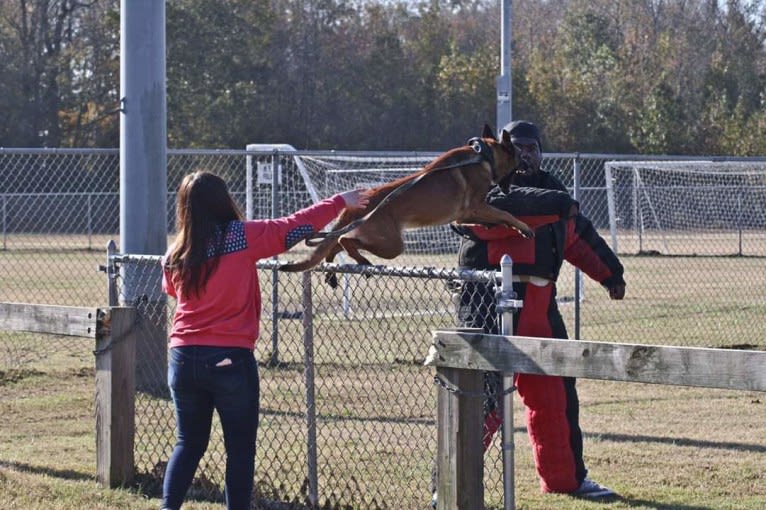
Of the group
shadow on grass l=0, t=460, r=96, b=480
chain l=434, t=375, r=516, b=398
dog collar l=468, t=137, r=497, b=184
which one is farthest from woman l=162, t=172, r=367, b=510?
shadow on grass l=0, t=460, r=96, b=480

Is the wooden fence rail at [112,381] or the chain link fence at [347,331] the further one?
the chain link fence at [347,331]

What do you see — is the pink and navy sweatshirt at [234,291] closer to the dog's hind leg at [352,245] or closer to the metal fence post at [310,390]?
the dog's hind leg at [352,245]

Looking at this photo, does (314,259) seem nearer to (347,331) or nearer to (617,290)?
(617,290)

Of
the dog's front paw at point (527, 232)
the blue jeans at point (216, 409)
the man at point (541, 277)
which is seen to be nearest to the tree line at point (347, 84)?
the man at point (541, 277)

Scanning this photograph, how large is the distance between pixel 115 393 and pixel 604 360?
3.00 meters

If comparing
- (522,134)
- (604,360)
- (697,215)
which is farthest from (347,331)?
(697,215)

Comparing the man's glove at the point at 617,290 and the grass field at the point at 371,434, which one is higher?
the man's glove at the point at 617,290

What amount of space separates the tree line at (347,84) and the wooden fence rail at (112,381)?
34869 mm

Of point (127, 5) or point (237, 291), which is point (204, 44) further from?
point (237, 291)

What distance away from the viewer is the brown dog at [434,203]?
5875mm

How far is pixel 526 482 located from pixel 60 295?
39.6ft

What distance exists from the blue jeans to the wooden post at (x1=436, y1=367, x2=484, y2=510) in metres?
0.82

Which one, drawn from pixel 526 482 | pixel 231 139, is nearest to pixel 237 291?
pixel 526 482

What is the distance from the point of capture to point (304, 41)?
158 feet
